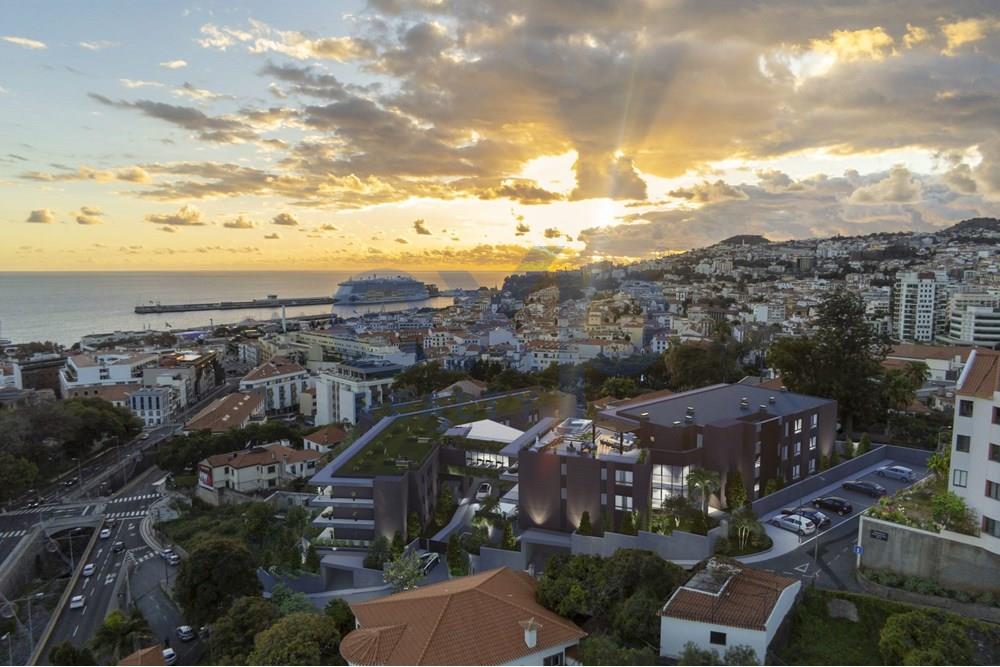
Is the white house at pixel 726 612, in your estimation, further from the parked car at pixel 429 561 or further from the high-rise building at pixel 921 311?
the high-rise building at pixel 921 311

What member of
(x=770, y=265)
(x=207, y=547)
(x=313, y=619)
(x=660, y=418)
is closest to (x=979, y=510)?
(x=660, y=418)

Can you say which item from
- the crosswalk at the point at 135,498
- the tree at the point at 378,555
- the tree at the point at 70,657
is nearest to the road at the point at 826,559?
the tree at the point at 378,555

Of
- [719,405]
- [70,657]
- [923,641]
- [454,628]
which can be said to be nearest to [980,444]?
[923,641]

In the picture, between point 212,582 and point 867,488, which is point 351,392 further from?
point 867,488

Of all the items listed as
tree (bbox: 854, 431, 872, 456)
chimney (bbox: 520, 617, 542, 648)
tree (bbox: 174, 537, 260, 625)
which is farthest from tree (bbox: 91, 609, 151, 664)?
tree (bbox: 854, 431, 872, 456)

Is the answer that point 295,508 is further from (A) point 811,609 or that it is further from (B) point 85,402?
(B) point 85,402
